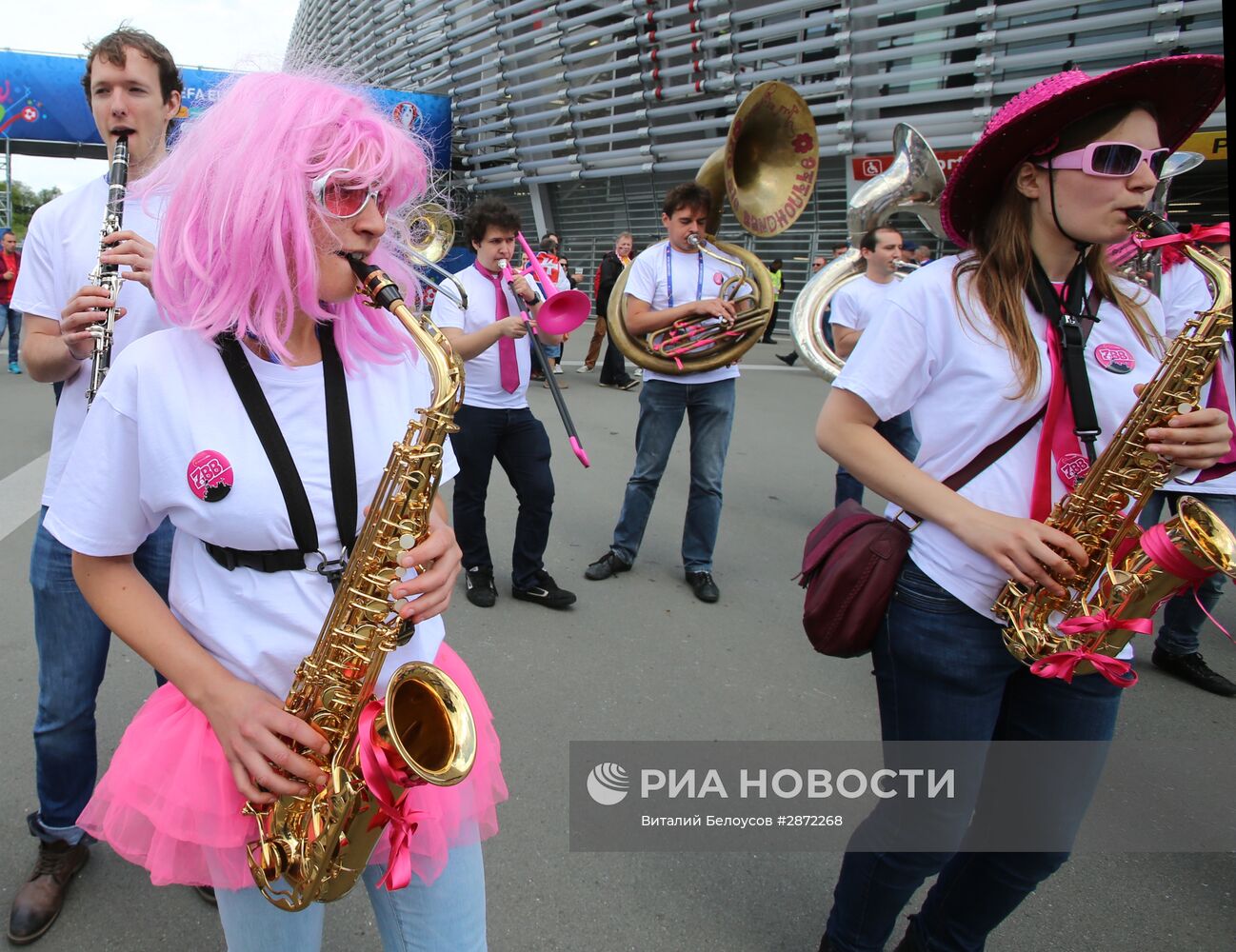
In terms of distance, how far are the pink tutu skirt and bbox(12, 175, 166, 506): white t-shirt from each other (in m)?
0.90

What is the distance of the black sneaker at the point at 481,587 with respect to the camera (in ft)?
13.4

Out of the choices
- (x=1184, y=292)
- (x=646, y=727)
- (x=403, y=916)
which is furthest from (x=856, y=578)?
(x=1184, y=292)

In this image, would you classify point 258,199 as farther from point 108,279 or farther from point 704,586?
point 704,586

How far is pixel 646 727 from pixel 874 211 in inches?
149

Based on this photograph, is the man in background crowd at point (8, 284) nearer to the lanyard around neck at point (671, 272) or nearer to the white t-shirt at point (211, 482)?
the lanyard around neck at point (671, 272)

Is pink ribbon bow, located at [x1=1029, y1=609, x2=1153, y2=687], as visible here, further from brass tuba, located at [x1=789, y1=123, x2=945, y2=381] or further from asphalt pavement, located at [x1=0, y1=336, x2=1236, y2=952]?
brass tuba, located at [x1=789, y1=123, x2=945, y2=381]

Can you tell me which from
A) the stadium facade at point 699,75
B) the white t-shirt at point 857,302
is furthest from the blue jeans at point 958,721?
the stadium facade at point 699,75

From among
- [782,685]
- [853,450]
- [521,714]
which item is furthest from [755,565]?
[853,450]

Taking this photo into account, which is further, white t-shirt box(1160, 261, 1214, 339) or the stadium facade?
the stadium facade

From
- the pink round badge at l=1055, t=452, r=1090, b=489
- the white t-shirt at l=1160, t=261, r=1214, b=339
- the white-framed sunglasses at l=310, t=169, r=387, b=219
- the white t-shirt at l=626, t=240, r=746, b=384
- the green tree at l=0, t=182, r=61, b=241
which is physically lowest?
the green tree at l=0, t=182, r=61, b=241

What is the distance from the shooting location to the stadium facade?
1137cm

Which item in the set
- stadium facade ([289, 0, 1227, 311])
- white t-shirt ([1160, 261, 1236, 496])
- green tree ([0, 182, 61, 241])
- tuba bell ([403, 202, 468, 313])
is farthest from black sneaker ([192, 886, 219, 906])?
green tree ([0, 182, 61, 241])

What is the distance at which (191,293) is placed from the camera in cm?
129

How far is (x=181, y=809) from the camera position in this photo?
1.24m
